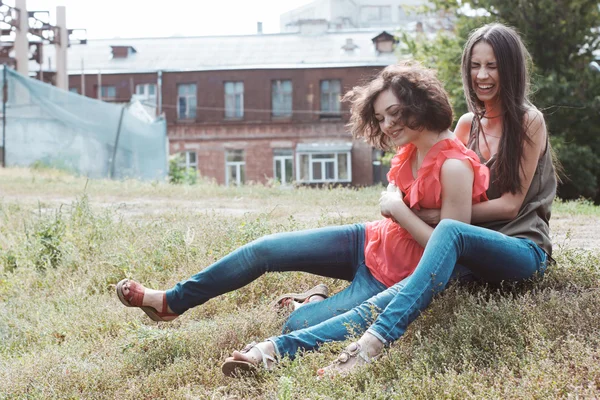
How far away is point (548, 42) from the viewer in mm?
16141

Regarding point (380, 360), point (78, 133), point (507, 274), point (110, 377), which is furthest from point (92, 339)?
point (78, 133)

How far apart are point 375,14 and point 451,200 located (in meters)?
56.7

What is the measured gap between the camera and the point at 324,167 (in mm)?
37312

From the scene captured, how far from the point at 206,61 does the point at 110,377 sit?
35.8 m

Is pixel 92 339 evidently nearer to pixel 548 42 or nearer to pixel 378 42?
pixel 548 42

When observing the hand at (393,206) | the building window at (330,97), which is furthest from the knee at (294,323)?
the building window at (330,97)

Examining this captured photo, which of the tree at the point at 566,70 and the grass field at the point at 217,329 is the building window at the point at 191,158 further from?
the grass field at the point at 217,329

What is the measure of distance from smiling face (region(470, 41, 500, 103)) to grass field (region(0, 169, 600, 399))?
0.98 m

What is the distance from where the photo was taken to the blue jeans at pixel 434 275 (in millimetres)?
3389

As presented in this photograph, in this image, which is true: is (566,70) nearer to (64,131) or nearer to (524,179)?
(64,131)

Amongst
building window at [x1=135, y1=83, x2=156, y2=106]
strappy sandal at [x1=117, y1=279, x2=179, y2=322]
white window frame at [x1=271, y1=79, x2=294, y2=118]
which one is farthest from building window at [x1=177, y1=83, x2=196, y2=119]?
strappy sandal at [x1=117, y1=279, x2=179, y2=322]

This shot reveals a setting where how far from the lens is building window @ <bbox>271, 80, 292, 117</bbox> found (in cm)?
3803

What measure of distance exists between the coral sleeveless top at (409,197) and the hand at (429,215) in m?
0.02

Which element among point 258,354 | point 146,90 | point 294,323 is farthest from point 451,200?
point 146,90
